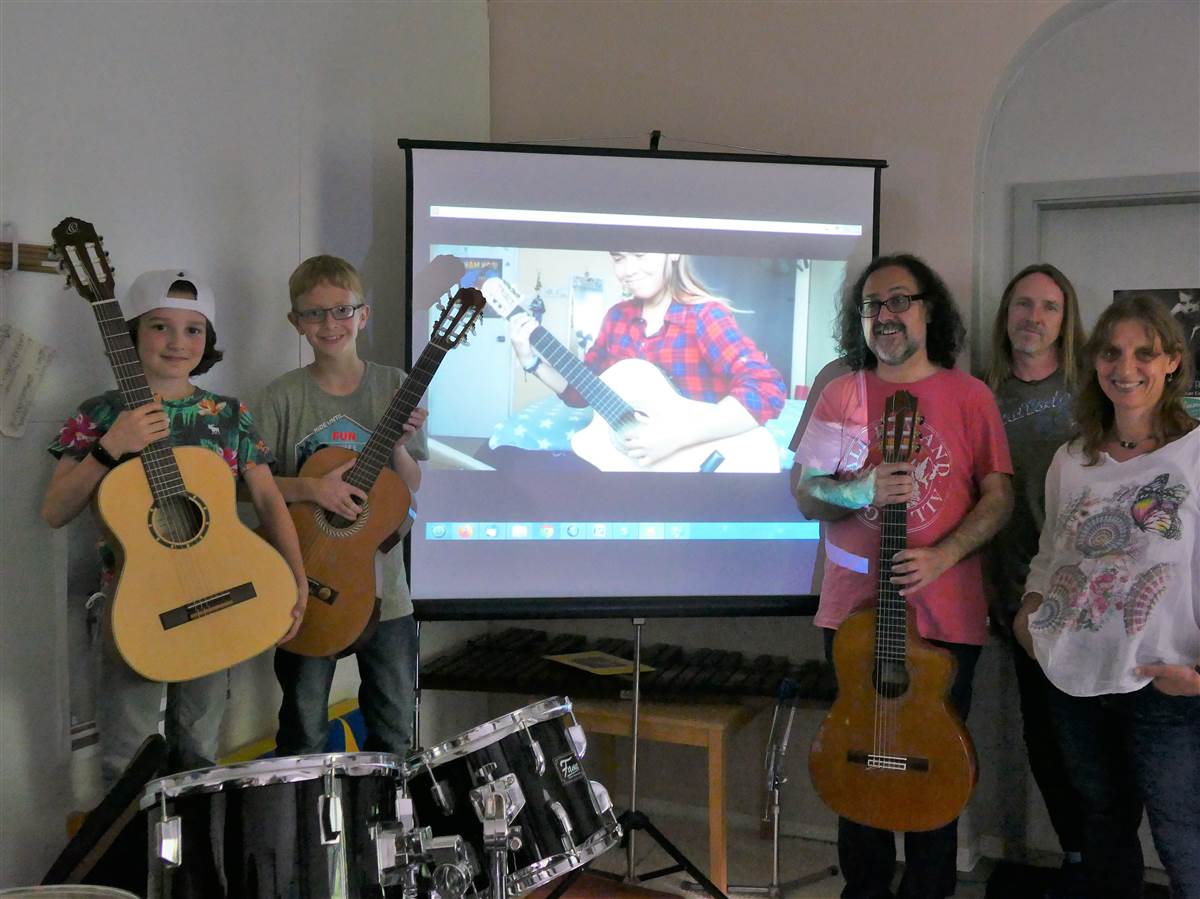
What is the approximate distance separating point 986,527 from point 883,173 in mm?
1250

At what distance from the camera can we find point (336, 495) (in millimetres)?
2162

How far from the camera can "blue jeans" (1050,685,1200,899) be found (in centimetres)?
196

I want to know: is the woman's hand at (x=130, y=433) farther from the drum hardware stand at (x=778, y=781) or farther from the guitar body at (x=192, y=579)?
the drum hardware stand at (x=778, y=781)

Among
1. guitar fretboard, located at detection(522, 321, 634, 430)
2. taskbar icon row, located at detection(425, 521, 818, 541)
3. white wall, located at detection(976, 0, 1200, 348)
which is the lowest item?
taskbar icon row, located at detection(425, 521, 818, 541)

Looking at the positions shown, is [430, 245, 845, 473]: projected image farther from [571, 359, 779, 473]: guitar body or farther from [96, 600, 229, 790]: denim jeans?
[96, 600, 229, 790]: denim jeans

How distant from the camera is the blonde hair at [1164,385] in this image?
2.00 m

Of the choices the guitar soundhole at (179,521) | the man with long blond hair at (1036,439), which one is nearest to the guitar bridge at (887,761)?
the man with long blond hair at (1036,439)

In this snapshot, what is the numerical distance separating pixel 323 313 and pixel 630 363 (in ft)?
2.79

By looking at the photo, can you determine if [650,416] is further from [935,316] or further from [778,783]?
[778,783]

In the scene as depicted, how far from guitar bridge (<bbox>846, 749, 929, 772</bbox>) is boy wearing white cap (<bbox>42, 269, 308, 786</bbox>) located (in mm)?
1199

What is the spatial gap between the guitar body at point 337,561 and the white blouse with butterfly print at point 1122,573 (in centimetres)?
137

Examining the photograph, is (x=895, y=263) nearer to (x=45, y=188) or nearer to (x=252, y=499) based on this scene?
(x=252, y=499)

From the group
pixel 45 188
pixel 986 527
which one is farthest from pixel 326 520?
pixel 986 527

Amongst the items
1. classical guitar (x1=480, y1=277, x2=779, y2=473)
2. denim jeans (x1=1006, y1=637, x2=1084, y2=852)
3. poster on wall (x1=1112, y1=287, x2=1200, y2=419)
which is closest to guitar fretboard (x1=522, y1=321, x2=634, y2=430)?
classical guitar (x1=480, y1=277, x2=779, y2=473)
